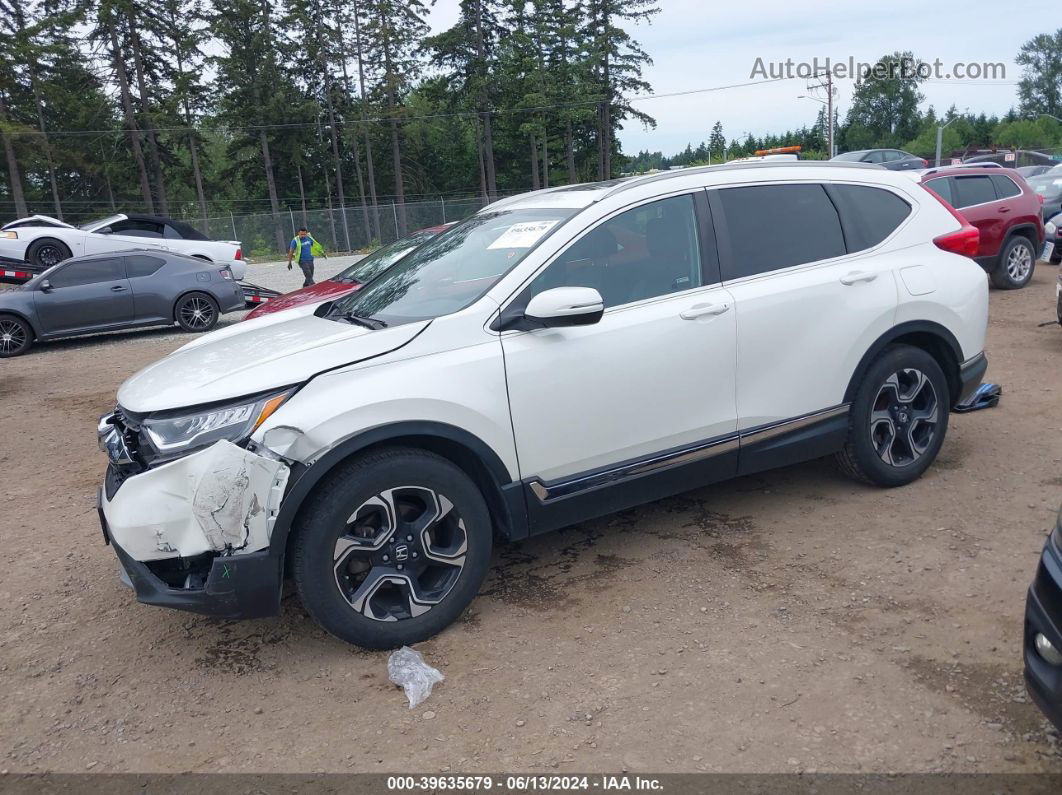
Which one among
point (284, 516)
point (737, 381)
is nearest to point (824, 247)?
point (737, 381)

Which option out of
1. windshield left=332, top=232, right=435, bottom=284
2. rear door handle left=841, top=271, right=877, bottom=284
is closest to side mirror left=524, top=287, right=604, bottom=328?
rear door handle left=841, top=271, right=877, bottom=284

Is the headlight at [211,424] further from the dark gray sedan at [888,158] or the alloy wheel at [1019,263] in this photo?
the dark gray sedan at [888,158]

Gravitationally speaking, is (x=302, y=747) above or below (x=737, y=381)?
below

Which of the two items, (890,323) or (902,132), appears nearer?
(890,323)

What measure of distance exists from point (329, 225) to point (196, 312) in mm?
25816

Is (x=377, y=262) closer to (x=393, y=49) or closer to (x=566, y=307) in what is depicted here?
(x=566, y=307)

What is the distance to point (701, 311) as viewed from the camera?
4.08 metres

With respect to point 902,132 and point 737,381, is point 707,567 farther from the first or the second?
point 902,132

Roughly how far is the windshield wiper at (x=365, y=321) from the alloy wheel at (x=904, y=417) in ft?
8.75

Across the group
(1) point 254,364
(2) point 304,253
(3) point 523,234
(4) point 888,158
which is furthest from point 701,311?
(4) point 888,158

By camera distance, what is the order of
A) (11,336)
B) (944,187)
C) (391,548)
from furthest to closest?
(11,336), (944,187), (391,548)

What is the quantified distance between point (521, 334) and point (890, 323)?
7.13 ft

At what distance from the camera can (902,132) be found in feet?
331

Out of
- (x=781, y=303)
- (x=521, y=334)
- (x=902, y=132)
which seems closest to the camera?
(x=521, y=334)
